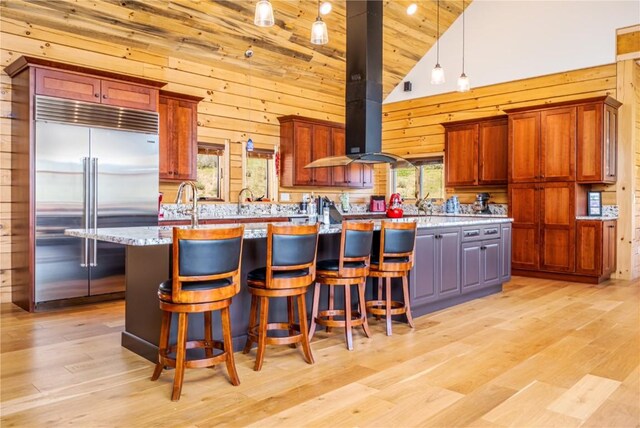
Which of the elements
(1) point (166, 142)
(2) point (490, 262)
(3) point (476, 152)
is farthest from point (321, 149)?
(2) point (490, 262)

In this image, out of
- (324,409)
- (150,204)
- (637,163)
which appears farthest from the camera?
(637,163)

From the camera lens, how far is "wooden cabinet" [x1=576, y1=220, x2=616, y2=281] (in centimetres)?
605

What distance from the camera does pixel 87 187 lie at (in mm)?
4750

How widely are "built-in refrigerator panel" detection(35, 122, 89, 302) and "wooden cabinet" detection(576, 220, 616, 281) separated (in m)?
6.06

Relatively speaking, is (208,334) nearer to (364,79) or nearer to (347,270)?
(347,270)

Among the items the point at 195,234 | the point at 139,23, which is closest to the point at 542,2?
the point at 139,23

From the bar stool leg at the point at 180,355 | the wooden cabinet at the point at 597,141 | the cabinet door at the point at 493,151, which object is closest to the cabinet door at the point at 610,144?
the wooden cabinet at the point at 597,141

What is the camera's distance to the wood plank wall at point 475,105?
657 centimetres

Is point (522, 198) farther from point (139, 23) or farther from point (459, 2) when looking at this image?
point (139, 23)

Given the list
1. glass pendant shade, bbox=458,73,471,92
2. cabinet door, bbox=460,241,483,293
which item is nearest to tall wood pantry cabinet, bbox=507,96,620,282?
glass pendant shade, bbox=458,73,471,92

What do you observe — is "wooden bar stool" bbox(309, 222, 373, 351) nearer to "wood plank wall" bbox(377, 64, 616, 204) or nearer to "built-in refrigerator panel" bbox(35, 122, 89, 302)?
"built-in refrigerator panel" bbox(35, 122, 89, 302)

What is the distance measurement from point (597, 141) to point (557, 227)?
1232 mm

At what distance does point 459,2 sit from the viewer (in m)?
7.59

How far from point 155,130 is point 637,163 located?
6.57 metres
